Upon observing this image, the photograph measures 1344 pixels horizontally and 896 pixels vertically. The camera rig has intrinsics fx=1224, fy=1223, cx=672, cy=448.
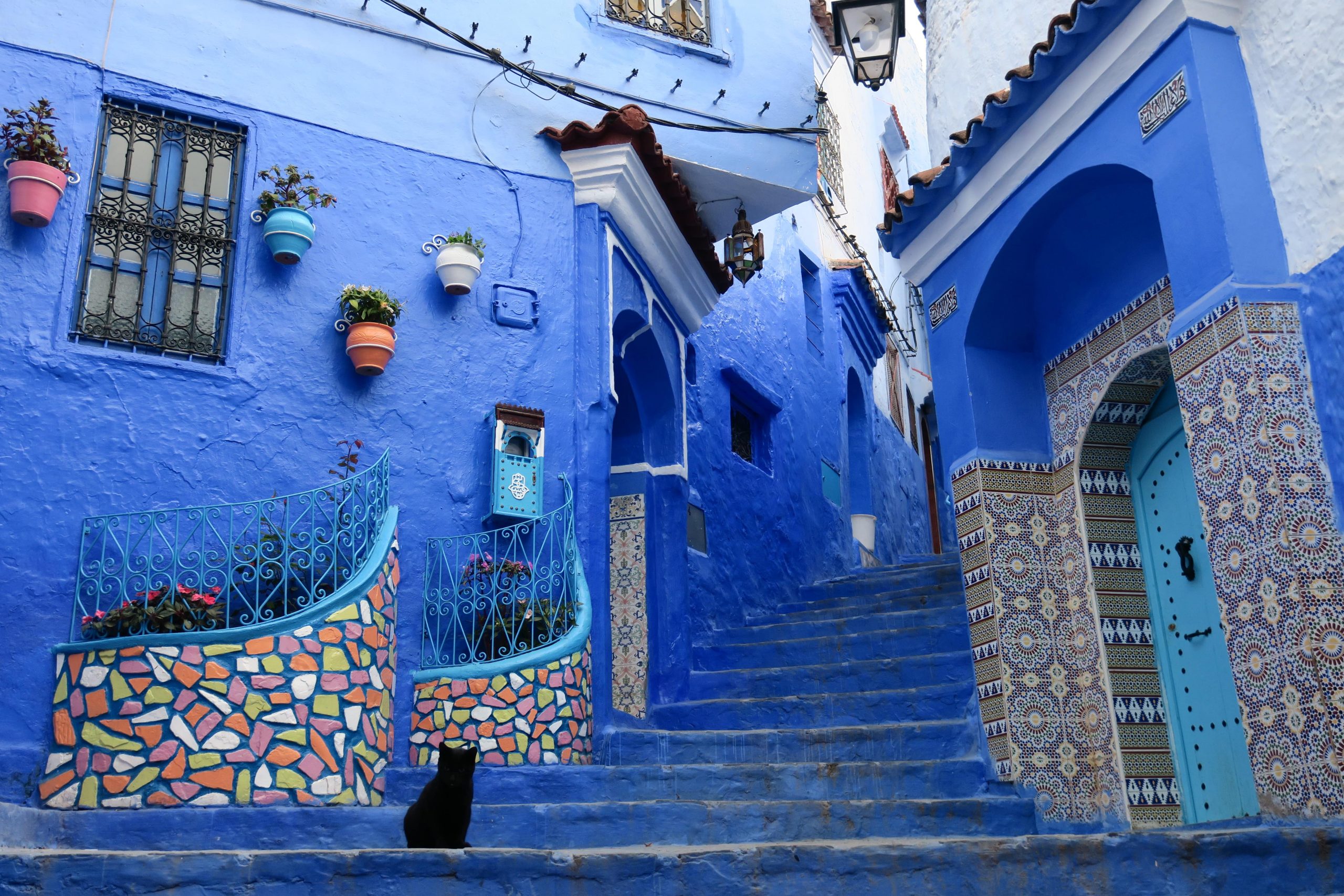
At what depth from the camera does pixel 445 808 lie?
4883 millimetres

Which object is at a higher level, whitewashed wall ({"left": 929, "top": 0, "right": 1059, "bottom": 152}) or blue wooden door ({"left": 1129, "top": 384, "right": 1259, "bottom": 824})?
whitewashed wall ({"left": 929, "top": 0, "right": 1059, "bottom": 152})

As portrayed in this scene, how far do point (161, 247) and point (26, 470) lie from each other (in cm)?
151

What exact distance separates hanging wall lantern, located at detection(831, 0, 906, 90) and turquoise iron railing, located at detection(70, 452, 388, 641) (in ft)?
11.4

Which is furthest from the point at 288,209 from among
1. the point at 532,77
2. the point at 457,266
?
the point at 532,77

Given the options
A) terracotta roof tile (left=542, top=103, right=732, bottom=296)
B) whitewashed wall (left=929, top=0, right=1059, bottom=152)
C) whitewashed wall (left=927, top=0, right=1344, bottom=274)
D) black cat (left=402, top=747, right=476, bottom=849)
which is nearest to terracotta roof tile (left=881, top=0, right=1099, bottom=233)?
whitewashed wall (left=929, top=0, right=1059, bottom=152)

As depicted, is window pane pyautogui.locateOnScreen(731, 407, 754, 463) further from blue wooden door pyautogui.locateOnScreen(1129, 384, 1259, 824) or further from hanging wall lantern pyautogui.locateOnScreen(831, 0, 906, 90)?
blue wooden door pyautogui.locateOnScreen(1129, 384, 1259, 824)

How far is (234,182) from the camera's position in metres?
7.12

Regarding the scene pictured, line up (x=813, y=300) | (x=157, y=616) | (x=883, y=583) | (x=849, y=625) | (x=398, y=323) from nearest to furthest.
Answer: (x=157, y=616), (x=398, y=323), (x=849, y=625), (x=883, y=583), (x=813, y=300)

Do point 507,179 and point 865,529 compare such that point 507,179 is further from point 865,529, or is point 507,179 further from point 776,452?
point 865,529

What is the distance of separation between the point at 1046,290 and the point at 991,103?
1.15 metres

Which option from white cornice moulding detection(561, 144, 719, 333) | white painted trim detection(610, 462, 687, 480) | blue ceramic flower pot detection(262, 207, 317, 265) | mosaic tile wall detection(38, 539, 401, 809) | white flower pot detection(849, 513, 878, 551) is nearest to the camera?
mosaic tile wall detection(38, 539, 401, 809)

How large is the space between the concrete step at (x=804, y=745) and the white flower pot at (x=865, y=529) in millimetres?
6996

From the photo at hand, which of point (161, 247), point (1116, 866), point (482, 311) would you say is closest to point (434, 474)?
point (482, 311)

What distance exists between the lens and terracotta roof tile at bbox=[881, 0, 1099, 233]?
554cm
